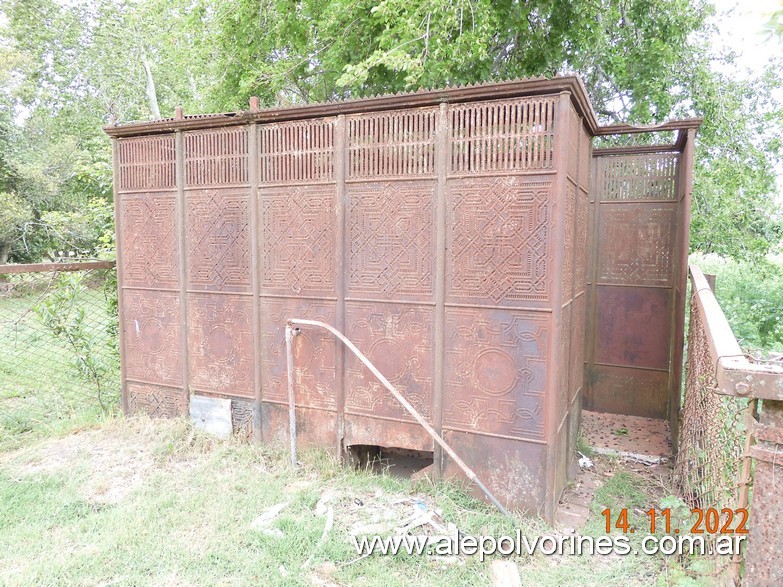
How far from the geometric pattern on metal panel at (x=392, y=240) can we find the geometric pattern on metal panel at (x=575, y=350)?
45.4 inches

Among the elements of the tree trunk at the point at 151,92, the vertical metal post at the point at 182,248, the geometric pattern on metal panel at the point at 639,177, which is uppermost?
the tree trunk at the point at 151,92

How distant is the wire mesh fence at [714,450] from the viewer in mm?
1784

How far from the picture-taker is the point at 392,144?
3.61 m

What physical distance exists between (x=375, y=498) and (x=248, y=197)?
2539mm

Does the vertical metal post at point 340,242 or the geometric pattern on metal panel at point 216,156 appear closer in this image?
the vertical metal post at point 340,242

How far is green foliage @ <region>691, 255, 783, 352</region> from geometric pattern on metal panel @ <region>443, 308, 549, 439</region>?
5117 millimetres

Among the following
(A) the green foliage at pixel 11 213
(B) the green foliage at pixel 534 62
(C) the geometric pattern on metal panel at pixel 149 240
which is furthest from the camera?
(A) the green foliage at pixel 11 213

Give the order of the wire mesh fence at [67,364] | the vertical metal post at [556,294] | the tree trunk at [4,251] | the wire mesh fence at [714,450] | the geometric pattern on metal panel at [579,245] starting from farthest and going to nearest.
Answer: the tree trunk at [4,251] < the wire mesh fence at [67,364] < the geometric pattern on metal panel at [579,245] < the vertical metal post at [556,294] < the wire mesh fence at [714,450]

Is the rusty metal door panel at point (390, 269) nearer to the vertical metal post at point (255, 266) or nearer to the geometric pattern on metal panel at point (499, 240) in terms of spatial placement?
the geometric pattern on metal panel at point (499, 240)

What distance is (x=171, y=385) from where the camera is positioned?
4.62m

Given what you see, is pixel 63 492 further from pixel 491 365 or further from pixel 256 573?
pixel 491 365

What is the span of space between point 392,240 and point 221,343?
5.99ft

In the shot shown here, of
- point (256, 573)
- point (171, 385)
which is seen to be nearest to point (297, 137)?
point (171, 385)
